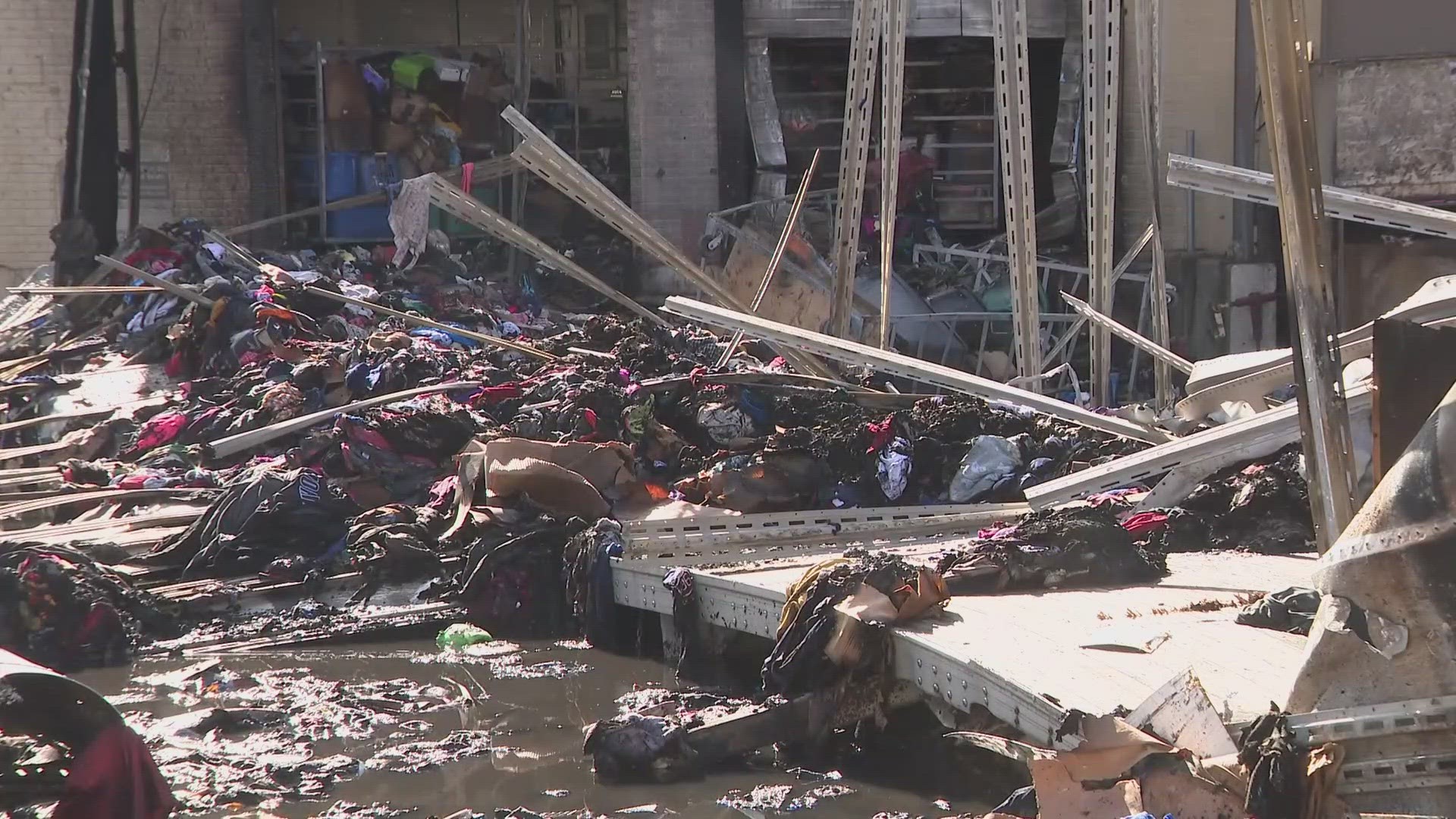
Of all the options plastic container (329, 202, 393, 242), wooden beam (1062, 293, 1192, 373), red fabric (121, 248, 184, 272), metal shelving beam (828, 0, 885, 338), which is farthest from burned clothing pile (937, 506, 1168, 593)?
plastic container (329, 202, 393, 242)

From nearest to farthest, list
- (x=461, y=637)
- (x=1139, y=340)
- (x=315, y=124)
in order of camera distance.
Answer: (x=461, y=637) < (x=1139, y=340) < (x=315, y=124)

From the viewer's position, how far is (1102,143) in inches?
390

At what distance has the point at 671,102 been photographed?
15.1 m

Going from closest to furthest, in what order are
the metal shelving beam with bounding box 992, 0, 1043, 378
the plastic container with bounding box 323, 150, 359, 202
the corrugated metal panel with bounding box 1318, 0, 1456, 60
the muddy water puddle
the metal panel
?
the muddy water puddle, the metal shelving beam with bounding box 992, 0, 1043, 378, the corrugated metal panel with bounding box 1318, 0, 1456, 60, the metal panel, the plastic container with bounding box 323, 150, 359, 202

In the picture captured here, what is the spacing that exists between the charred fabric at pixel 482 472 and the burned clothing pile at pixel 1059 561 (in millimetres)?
11

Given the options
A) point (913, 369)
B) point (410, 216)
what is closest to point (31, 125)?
point (410, 216)

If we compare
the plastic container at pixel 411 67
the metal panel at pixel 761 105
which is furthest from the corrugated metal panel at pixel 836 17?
the plastic container at pixel 411 67

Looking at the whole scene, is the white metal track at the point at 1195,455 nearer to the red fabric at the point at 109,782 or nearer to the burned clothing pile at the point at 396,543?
the burned clothing pile at the point at 396,543

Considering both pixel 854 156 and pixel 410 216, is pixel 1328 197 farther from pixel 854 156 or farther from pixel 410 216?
pixel 410 216

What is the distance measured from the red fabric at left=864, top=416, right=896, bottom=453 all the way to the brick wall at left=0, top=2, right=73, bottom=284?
948cm

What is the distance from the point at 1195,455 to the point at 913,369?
1.76 meters

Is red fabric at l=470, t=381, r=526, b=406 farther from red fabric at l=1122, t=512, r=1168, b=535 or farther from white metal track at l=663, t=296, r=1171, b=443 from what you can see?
red fabric at l=1122, t=512, r=1168, b=535

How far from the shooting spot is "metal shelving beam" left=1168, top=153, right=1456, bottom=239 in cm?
626

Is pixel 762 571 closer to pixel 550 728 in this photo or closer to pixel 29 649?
pixel 550 728
